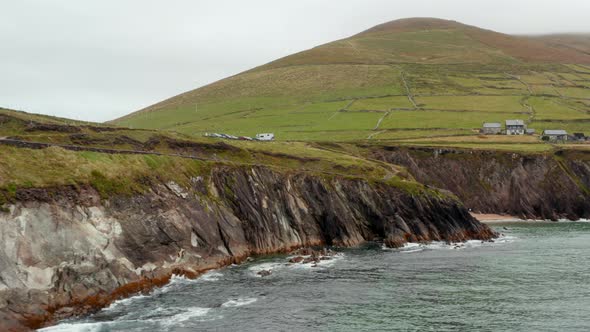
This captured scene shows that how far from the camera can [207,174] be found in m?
95.9

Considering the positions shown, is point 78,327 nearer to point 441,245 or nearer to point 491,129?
point 441,245

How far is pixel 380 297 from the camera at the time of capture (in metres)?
66.9

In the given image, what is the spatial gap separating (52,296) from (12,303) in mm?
4464

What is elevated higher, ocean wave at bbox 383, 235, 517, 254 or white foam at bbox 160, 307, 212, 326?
white foam at bbox 160, 307, 212, 326

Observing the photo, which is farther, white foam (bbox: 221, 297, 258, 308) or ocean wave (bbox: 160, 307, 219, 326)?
white foam (bbox: 221, 297, 258, 308)

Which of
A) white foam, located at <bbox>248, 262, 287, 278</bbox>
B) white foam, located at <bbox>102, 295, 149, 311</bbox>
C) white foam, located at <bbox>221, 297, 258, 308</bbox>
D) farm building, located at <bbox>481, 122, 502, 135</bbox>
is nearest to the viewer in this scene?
white foam, located at <bbox>102, 295, 149, 311</bbox>

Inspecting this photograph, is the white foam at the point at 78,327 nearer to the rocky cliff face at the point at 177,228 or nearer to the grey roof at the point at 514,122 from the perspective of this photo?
the rocky cliff face at the point at 177,228

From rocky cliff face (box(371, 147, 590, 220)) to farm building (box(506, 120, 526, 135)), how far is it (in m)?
30.6

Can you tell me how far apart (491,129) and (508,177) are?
3868cm

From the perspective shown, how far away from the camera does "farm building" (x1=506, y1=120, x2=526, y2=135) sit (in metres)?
196

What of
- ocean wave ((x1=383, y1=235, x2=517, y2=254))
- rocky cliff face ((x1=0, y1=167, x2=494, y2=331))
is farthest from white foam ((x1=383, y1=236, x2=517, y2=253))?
rocky cliff face ((x1=0, y1=167, x2=494, y2=331))

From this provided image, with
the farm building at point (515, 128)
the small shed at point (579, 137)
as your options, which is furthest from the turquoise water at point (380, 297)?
the small shed at point (579, 137)

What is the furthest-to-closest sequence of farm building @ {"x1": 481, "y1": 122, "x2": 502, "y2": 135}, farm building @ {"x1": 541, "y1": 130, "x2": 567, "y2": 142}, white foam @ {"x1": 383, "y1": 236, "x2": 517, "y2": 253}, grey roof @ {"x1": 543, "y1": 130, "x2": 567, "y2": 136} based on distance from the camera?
1. farm building @ {"x1": 481, "y1": 122, "x2": 502, "y2": 135}
2. grey roof @ {"x1": 543, "y1": 130, "x2": 567, "y2": 136}
3. farm building @ {"x1": 541, "y1": 130, "x2": 567, "y2": 142}
4. white foam @ {"x1": 383, "y1": 236, "x2": 517, "y2": 253}

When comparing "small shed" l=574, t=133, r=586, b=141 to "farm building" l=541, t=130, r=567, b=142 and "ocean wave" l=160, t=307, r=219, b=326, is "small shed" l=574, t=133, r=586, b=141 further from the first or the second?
"ocean wave" l=160, t=307, r=219, b=326
